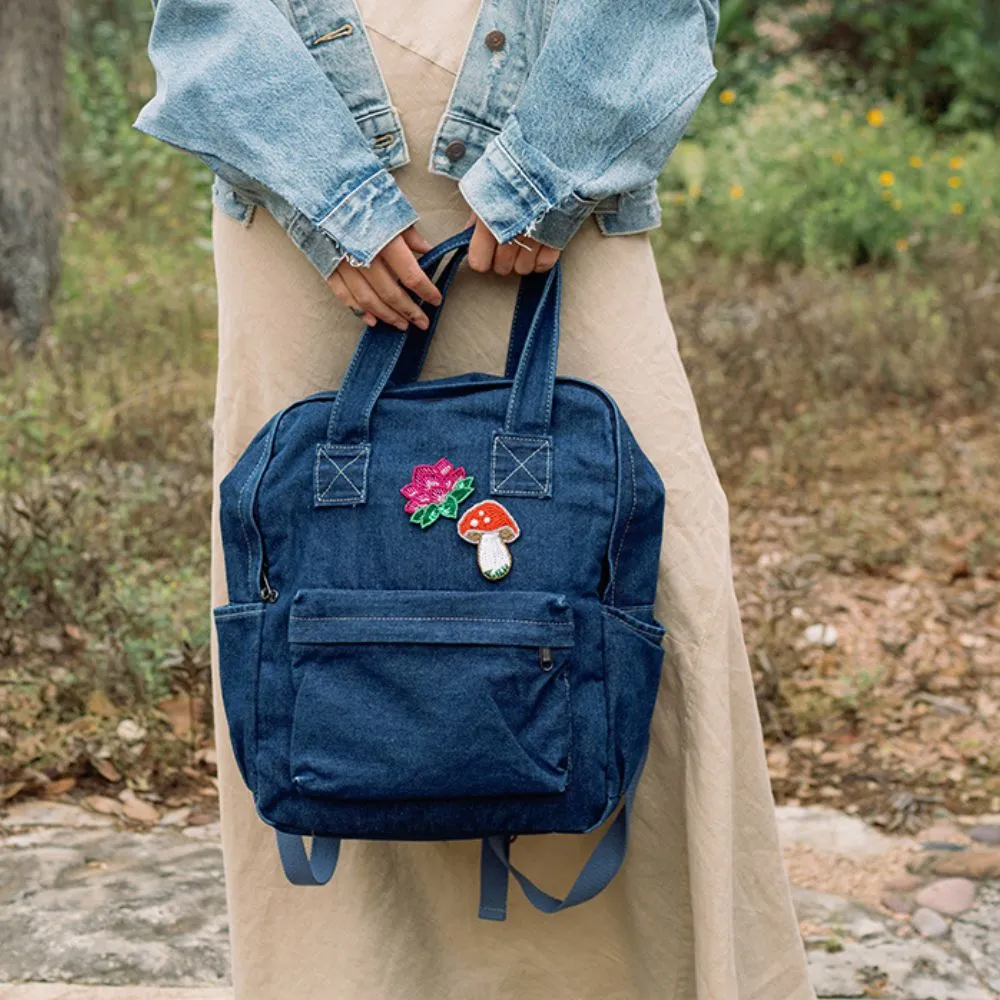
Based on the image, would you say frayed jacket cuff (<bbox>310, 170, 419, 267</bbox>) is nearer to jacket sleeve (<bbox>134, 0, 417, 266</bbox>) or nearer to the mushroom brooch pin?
jacket sleeve (<bbox>134, 0, 417, 266</bbox>)

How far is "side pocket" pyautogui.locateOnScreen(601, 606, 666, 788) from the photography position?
5.56 ft

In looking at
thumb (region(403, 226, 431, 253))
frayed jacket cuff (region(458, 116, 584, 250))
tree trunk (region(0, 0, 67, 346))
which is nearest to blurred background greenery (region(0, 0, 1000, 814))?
tree trunk (region(0, 0, 67, 346))

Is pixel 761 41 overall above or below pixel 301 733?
above

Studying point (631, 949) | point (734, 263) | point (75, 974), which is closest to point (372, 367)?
point (631, 949)

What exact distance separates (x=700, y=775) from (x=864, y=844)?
131 cm

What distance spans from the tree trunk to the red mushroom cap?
154 inches

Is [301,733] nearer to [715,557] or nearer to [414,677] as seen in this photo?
[414,677]

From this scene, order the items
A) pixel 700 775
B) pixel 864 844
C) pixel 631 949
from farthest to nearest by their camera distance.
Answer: pixel 864 844 → pixel 631 949 → pixel 700 775

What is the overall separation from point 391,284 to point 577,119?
27 cm

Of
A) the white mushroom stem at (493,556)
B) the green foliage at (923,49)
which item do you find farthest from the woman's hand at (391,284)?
the green foliage at (923,49)

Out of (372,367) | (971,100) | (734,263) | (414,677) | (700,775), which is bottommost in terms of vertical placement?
(700,775)

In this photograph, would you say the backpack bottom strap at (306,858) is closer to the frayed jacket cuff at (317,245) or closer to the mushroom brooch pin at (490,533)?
the mushroom brooch pin at (490,533)

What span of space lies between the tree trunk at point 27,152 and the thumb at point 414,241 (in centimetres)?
376

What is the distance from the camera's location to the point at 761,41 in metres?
9.64
